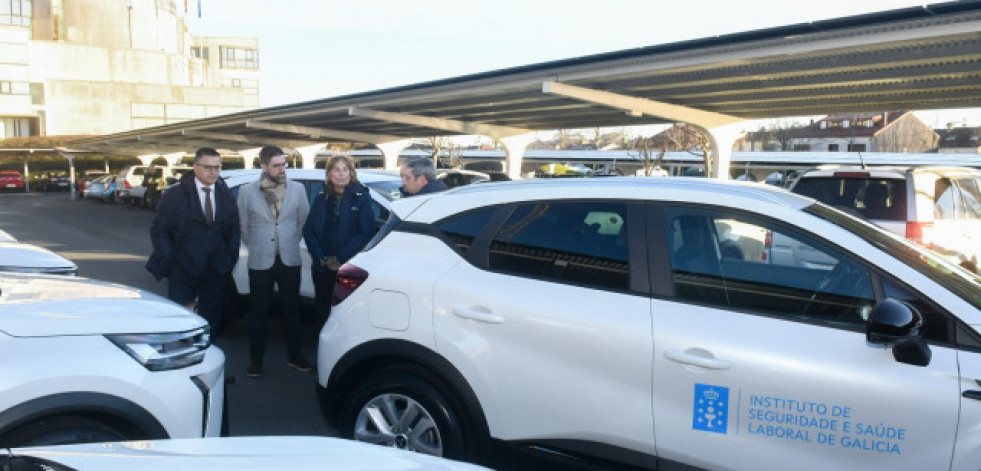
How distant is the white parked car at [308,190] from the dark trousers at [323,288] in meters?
0.77

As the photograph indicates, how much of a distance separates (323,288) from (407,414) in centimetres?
254

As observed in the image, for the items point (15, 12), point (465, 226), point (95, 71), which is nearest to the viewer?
point (465, 226)

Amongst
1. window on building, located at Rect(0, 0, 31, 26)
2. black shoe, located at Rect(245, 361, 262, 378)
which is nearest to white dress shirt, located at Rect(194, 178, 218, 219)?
black shoe, located at Rect(245, 361, 262, 378)

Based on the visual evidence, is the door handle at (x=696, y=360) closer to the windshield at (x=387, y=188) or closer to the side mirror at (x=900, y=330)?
the side mirror at (x=900, y=330)

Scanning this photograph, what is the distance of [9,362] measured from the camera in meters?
2.53

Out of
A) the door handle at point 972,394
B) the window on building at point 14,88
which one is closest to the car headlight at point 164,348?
the door handle at point 972,394

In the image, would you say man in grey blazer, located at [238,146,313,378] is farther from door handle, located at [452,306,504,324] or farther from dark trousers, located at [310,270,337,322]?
door handle, located at [452,306,504,324]

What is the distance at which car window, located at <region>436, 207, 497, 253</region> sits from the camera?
11.1ft

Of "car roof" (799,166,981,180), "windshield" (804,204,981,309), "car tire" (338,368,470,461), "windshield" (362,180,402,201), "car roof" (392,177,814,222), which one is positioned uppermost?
"car roof" (799,166,981,180)

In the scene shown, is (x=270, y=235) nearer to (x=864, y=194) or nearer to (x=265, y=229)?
(x=265, y=229)

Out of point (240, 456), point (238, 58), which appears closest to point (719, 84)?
point (240, 456)

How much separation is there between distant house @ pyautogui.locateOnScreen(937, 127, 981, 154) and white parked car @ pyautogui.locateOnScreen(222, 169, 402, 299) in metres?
75.4

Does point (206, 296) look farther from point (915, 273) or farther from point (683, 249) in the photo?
point (915, 273)

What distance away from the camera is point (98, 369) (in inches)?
107
